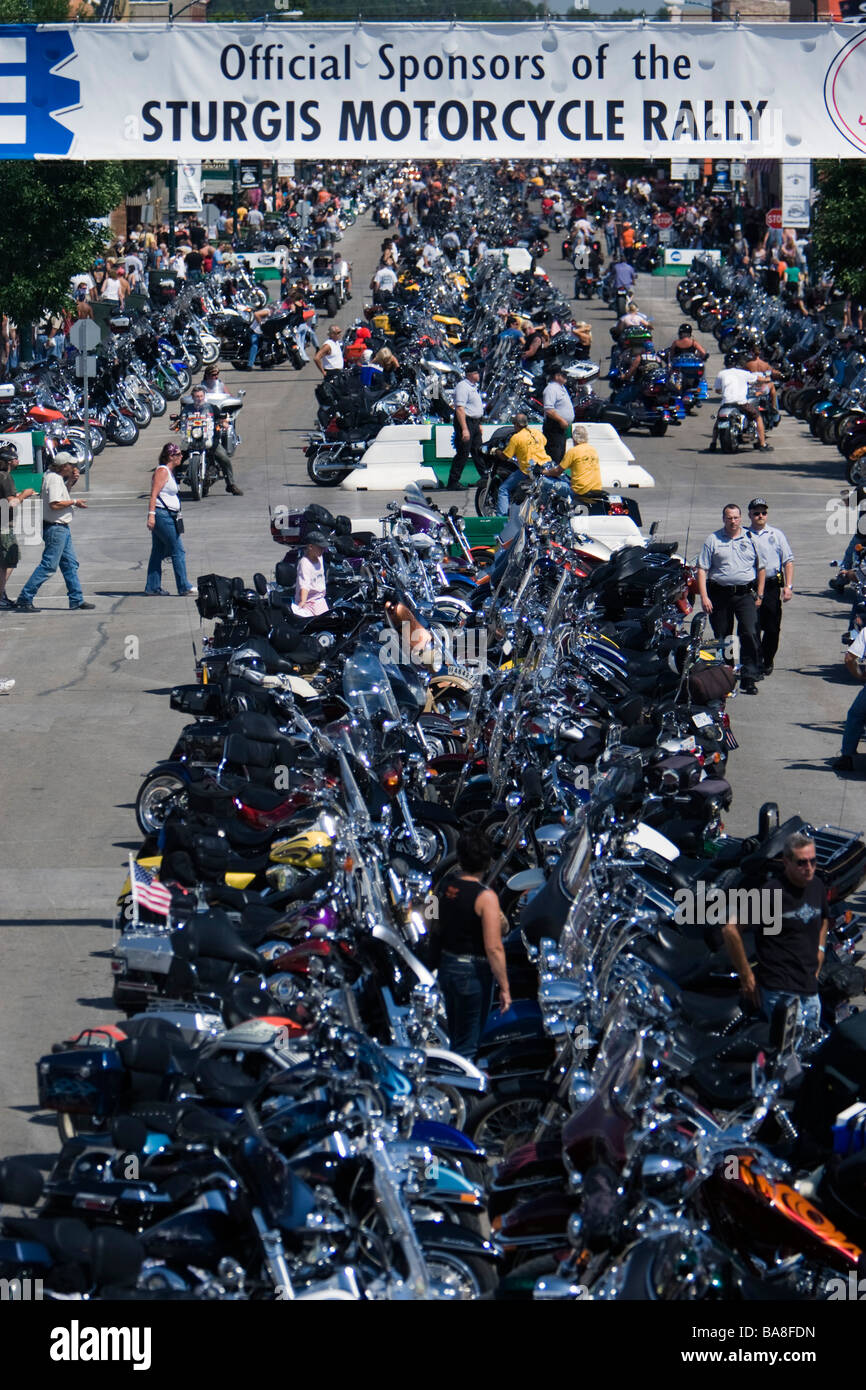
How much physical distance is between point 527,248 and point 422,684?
43.9 metres

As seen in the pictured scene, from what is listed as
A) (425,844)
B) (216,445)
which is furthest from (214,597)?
(216,445)

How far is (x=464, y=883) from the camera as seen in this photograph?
845cm

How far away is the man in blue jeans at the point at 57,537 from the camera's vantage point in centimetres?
1841

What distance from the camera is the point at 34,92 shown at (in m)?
10.0

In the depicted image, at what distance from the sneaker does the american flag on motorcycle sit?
611 cm

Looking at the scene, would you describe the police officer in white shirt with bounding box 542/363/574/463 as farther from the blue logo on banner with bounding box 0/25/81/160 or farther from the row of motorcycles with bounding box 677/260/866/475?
the blue logo on banner with bounding box 0/25/81/160

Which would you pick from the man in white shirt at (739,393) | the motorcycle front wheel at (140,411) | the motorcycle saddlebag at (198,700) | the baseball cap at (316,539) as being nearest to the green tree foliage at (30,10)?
the motorcycle front wheel at (140,411)

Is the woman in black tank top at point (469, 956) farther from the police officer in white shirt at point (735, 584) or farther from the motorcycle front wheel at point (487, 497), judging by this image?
the motorcycle front wheel at point (487, 497)

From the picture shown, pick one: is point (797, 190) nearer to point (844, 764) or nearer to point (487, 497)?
point (487, 497)

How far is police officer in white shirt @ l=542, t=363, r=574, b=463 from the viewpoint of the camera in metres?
22.2

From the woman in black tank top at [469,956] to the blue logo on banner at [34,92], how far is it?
451cm

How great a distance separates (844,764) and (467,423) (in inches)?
478

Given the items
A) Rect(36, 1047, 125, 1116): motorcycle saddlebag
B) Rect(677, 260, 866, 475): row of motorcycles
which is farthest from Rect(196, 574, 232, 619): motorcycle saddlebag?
Rect(677, 260, 866, 475): row of motorcycles
